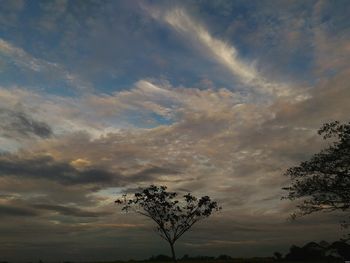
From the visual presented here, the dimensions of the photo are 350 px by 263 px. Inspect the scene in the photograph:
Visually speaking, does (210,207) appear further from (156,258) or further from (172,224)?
(156,258)

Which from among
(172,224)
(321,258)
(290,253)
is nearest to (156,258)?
(172,224)

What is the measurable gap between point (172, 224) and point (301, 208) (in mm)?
25801

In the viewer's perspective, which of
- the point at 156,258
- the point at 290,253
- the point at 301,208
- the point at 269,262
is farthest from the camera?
the point at 156,258

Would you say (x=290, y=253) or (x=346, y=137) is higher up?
(x=346, y=137)

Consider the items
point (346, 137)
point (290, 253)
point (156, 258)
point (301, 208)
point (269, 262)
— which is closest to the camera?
point (346, 137)

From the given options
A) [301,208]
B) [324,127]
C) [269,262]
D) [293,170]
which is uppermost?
[324,127]

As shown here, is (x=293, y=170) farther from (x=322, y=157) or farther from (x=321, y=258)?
(x=321, y=258)

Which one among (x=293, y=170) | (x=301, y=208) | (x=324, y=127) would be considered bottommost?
(x=301, y=208)

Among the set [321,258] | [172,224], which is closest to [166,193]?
[172,224]

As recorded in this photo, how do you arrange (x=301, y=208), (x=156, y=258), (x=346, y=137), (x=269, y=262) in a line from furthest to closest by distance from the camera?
(x=156, y=258) → (x=269, y=262) → (x=301, y=208) → (x=346, y=137)

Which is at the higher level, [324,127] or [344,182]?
[324,127]

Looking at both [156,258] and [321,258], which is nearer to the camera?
[321,258]

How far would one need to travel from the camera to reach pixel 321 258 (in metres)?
59.4

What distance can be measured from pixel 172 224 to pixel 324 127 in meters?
31.6
